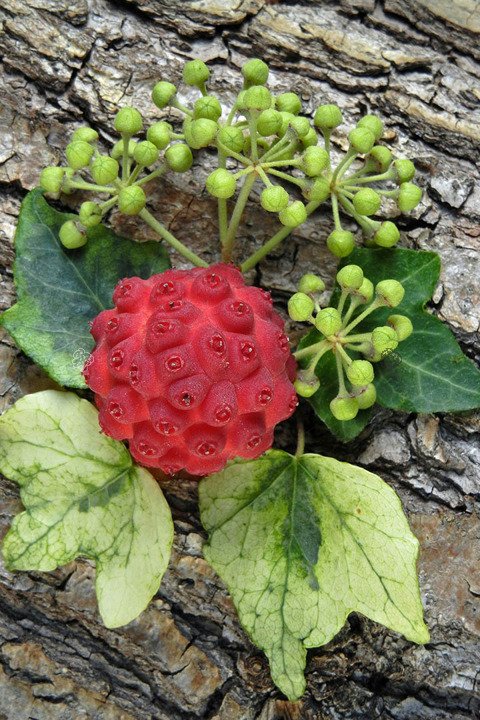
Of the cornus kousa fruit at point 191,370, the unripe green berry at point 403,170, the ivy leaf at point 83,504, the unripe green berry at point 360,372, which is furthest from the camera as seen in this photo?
the unripe green berry at point 403,170

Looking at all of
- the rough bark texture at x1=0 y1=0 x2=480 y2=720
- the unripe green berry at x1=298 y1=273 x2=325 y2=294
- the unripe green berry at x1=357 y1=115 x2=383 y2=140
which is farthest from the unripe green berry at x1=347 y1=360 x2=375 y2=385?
the unripe green berry at x1=357 y1=115 x2=383 y2=140

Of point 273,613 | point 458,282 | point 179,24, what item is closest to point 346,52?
point 179,24

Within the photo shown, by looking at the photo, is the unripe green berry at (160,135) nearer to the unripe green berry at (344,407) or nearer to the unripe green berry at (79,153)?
the unripe green berry at (79,153)

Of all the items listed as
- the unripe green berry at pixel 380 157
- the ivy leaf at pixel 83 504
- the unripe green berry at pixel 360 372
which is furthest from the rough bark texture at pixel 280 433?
the unripe green berry at pixel 360 372

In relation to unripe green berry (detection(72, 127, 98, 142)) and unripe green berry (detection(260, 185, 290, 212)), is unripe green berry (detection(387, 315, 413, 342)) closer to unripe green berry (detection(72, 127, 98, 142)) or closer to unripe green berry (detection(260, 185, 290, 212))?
unripe green berry (detection(260, 185, 290, 212))

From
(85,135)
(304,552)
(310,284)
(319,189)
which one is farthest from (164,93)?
(304,552)

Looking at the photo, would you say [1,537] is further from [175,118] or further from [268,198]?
[175,118]
